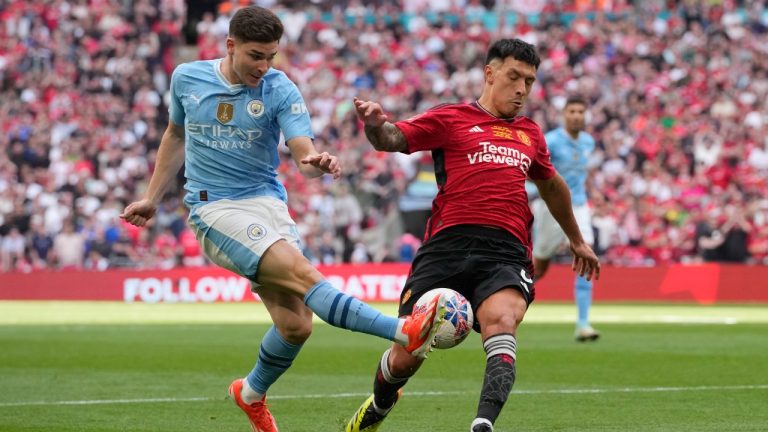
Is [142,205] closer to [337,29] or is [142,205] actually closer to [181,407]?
[181,407]

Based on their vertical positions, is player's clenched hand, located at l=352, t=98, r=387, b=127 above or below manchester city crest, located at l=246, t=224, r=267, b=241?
above

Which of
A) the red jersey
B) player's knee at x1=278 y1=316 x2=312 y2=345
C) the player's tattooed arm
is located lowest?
player's knee at x1=278 y1=316 x2=312 y2=345

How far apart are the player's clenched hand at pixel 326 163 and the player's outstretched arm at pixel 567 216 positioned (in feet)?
5.24

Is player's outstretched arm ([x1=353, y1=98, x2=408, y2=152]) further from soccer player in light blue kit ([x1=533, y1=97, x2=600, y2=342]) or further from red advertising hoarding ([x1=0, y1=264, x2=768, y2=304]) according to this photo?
red advertising hoarding ([x1=0, y1=264, x2=768, y2=304])

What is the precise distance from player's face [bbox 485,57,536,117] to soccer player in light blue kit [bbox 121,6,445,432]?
108 centimetres

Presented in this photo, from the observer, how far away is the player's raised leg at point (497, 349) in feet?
22.7

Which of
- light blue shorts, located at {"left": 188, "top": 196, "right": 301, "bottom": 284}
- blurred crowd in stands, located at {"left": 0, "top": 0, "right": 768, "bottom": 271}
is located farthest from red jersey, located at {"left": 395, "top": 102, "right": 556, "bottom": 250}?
blurred crowd in stands, located at {"left": 0, "top": 0, "right": 768, "bottom": 271}

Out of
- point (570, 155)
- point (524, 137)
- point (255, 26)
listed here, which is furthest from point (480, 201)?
point (570, 155)

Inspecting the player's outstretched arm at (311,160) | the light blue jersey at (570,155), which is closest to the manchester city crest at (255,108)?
the player's outstretched arm at (311,160)

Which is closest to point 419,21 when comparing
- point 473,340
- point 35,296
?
point 35,296

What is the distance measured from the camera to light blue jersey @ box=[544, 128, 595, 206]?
630 inches

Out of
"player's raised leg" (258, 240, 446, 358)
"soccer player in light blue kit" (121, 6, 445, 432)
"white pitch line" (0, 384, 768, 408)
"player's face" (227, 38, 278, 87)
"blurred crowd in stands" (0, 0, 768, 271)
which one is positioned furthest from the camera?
"blurred crowd in stands" (0, 0, 768, 271)

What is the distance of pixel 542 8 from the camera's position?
35.5 metres

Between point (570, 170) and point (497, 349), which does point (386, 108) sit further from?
point (497, 349)
